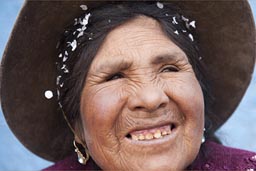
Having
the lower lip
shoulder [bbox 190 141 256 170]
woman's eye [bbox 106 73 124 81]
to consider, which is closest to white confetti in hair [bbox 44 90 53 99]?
woman's eye [bbox 106 73 124 81]

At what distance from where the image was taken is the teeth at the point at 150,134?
2.22 m

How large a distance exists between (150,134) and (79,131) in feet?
1.57

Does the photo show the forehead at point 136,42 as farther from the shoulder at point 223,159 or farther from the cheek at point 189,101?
the shoulder at point 223,159

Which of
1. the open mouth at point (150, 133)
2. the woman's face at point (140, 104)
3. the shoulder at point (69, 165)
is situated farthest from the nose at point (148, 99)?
the shoulder at point (69, 165)

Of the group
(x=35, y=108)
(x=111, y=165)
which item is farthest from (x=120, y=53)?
(x=35, y=108)

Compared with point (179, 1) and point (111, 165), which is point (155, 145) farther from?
point (179, 1)

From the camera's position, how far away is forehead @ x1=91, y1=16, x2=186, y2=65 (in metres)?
2.26

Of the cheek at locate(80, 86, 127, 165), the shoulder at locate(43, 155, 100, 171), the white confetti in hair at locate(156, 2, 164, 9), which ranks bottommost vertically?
the shoulder at locate(43, 155, 100, 171)

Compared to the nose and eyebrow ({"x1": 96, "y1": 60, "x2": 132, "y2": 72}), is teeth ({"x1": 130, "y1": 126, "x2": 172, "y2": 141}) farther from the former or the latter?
eyebrow ({"x1": 96, "y1": 60, "x2": 132, "y2": 72})

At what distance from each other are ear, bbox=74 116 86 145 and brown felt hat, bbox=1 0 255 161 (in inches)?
8.4

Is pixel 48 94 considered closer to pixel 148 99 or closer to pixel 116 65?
pixel 116 65

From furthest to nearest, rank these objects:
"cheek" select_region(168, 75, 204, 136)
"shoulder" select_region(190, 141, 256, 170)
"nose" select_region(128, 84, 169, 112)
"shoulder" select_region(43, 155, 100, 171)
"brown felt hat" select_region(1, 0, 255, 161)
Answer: "shoulder" select_region(43, 155, 100, 171), "shoulder" select_region(190, 141, 256, 170), "brown felt hat" select_region(1, 0, 255, 161), "cheek" select_region(168, 75, 204, 136), "nose" select_region(128, 84, 169, 112)

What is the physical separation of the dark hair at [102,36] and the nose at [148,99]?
0.28 meters

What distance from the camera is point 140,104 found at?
7.06 ft
